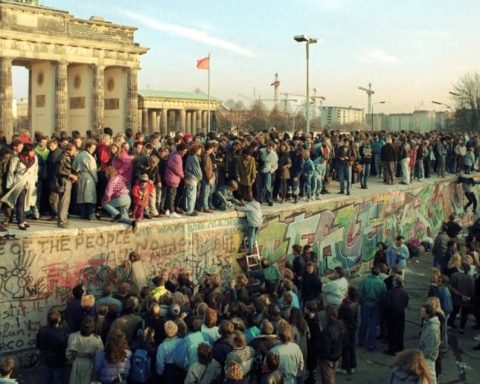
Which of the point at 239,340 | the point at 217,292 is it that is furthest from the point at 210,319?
the point at 217,292

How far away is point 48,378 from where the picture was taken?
29.9 ft

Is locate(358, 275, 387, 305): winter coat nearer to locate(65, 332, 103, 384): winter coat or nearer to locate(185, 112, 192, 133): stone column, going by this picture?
locate(65, 332, 103, 384): winter coat

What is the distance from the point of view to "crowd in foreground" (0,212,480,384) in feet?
26.3

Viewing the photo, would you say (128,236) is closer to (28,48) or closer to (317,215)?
(317,215)

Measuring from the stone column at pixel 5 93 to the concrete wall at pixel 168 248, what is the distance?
99.3ft

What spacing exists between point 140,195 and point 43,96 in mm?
37149

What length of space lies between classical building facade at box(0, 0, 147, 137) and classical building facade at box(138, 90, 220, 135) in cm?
3189

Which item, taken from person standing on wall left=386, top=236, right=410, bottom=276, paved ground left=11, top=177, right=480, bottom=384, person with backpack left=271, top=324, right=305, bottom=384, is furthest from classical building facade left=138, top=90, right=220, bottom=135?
person with backpack left=271, top=324, right=305, bottom=384

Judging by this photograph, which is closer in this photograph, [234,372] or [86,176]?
[234,372]

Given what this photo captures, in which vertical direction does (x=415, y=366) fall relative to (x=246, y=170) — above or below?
below

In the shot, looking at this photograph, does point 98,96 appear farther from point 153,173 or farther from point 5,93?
point 153,173

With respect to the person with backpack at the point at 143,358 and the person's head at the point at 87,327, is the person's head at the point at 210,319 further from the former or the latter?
the person's head at the point at 87,327

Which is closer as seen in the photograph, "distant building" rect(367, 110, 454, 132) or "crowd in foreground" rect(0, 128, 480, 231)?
"crowd in foreground" rect(0, 128, 480, 231)

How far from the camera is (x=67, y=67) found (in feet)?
157
